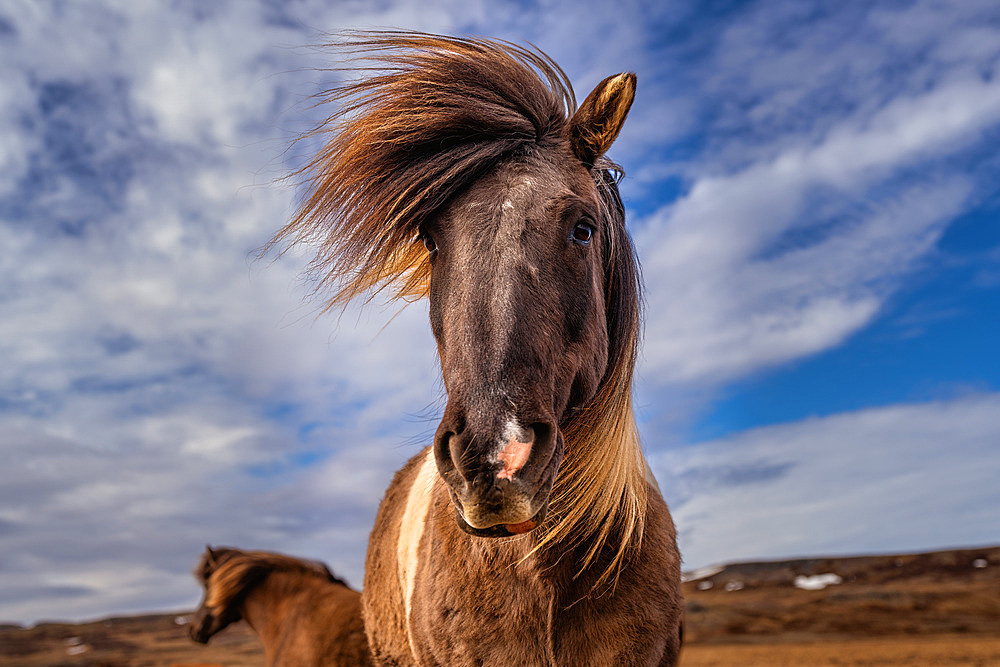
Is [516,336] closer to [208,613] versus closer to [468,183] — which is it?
[468,183]

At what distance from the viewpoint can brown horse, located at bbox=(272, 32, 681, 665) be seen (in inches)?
71.4

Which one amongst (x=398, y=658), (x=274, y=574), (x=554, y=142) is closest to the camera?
(x=554, y=142)

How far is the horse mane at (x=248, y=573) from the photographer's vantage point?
7445 mm

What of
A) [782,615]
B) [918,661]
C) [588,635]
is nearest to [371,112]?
[588,635]

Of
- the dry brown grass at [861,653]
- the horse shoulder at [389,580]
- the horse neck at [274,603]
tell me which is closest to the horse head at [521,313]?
the horse shoulder at [389,580]

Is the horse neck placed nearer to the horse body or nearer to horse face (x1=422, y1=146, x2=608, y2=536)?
the horse body

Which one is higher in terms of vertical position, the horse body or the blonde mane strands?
the blonde mane strands

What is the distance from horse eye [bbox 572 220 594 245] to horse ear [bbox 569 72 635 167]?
43cm

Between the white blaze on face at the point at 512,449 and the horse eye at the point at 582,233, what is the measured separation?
825 millimetres

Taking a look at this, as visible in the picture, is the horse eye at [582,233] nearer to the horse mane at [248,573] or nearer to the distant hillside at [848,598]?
the horse mane at [248,573]

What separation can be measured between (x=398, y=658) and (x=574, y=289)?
8.34 feet

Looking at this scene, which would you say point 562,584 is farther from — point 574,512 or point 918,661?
point 918,661

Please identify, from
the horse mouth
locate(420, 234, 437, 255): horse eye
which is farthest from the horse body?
locate(420, 234, 437, 255): horse eye

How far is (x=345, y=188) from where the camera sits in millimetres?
2674
